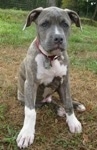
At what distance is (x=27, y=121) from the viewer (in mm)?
4094

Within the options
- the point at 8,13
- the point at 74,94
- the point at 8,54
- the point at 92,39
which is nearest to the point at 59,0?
the point at 8,13

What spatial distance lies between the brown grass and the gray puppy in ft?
0.39

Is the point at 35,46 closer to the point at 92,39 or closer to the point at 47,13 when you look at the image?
the point at 47,13

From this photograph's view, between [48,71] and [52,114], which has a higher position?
[48,71]

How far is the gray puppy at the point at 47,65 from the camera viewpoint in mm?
4004

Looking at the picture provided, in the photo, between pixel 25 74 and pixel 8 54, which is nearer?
pixel 25 74

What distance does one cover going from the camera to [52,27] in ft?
13.3

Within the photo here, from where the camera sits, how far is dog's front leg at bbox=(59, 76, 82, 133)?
429 cm

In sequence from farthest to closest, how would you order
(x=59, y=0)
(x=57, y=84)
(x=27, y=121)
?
(x=59, y=0) → (x=57, y=84) → (x=27, y=121)

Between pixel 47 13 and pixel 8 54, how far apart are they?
3948 mm

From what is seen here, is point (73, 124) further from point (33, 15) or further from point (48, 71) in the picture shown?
point (33, 15)

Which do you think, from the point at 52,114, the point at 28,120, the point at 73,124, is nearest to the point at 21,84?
the point at 52,114

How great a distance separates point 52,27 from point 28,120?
103 centimetres

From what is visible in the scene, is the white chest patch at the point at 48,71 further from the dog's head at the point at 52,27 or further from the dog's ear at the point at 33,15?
the dog's ear at the point at 33,15
